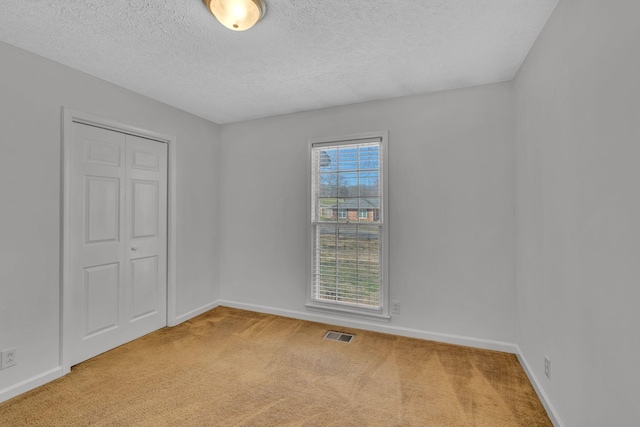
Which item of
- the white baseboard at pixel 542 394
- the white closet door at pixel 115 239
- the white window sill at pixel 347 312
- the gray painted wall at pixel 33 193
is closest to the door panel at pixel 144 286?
the white closet door at pixel 115 239

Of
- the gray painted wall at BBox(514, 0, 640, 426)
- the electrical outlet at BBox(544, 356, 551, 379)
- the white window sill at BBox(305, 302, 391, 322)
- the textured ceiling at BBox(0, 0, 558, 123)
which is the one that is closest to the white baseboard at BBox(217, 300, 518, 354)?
the white window sill at BBox(305, 302, 391, 322)

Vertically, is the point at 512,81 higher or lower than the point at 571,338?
higher

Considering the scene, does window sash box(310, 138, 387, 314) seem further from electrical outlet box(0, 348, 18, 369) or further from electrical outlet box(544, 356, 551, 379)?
electrical outlet box(0, 348, 18, 369)

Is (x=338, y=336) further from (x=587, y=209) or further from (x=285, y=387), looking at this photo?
(x=587, y=209)

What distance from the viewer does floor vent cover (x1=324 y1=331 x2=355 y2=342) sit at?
9.64ft

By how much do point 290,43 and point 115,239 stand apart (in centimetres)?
238

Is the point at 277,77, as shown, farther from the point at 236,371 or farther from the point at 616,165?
the point at 236,371

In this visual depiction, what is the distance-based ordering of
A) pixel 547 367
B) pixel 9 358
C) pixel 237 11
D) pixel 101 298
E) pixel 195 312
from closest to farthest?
pixel 237 11 < pixel 547 367 < pixel 9 358 < pixel 101 298 < pixel 195 312

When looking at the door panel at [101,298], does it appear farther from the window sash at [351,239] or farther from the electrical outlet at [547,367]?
the electrical outlet at [547,367]

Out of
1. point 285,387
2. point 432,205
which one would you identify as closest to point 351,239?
point 432,205

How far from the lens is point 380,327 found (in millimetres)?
3094

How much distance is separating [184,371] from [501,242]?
297cm

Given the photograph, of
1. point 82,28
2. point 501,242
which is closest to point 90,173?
point 82,28

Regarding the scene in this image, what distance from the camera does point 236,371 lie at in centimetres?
236
